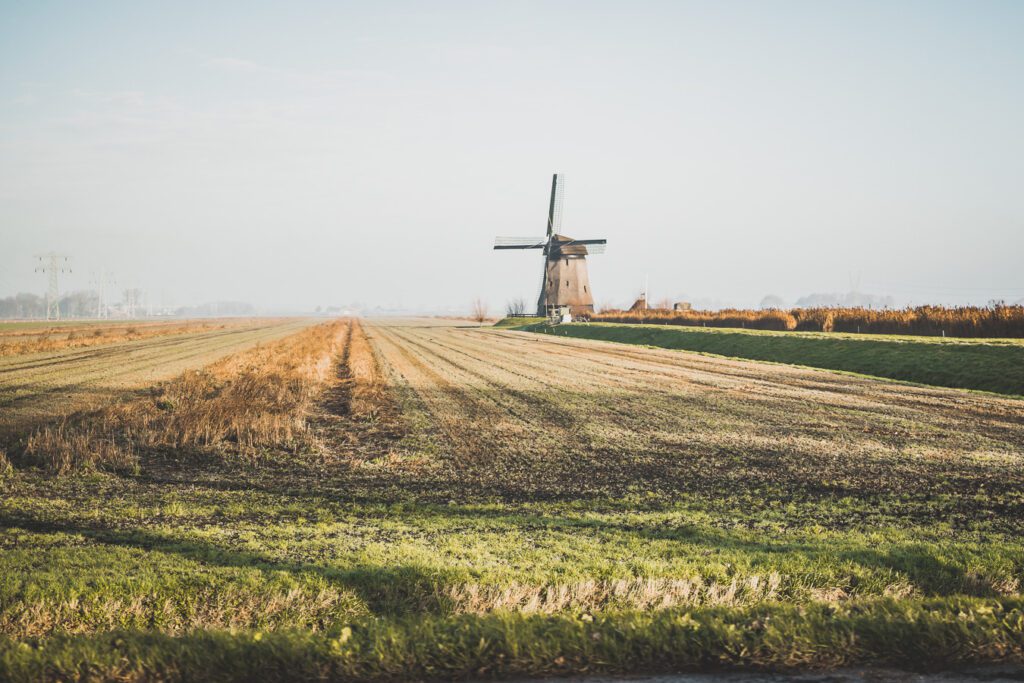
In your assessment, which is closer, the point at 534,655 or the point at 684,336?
the point at 534,655

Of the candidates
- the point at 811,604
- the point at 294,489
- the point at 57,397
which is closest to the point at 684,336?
the point at 57,397

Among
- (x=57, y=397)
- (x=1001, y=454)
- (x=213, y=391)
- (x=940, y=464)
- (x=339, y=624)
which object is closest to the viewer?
(x=339, y=624)

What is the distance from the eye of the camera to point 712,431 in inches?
571

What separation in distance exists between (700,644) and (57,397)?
20083 mm

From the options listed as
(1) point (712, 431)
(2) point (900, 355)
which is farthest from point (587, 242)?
(1) point (712, 431)

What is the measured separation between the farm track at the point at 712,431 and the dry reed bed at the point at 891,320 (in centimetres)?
1354

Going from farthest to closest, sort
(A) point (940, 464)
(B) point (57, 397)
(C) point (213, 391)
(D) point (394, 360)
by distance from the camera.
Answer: (D) point (394, 360) < (C) point (213, 391) < (B) point (57, 397) < (A) point (940, 464)

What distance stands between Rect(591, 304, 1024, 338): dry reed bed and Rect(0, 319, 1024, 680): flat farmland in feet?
71.4

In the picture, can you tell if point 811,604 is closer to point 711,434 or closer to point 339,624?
point 339,624

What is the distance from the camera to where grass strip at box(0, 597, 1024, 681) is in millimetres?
4398

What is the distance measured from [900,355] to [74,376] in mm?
30523

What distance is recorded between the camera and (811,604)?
210 inches

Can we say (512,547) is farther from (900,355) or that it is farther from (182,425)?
(900,355)

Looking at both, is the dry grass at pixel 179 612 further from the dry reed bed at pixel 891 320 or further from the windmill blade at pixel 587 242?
the windmill blade at pixel 587 242
